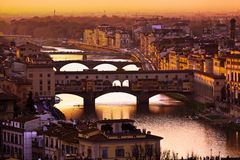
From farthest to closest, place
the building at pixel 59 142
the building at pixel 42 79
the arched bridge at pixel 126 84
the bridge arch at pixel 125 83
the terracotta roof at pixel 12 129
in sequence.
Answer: the bridge arch at pixel 125 83 → the arched bridge at pixel 126 84 → the building at pixel 42 79 → the terracotta roof at pixel 12 129 → the building at pixel 59 142

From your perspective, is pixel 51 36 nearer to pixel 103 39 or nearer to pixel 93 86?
pixel 103 39

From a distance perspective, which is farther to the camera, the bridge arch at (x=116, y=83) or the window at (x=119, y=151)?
the bridge arch at (x=116, y=83)

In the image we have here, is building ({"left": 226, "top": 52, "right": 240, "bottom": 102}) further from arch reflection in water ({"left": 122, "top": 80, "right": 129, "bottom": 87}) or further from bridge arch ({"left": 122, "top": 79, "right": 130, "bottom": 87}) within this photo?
arch reflection in water ({"left": 122, "top": 80, "right": 129, "bottom": 87})

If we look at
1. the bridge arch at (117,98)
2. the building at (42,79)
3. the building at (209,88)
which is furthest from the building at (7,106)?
the building at (209,88)

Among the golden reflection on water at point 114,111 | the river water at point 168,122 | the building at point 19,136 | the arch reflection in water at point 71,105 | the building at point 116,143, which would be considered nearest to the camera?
the building at point 116,143

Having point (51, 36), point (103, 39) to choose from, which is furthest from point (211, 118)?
point (51, 36)

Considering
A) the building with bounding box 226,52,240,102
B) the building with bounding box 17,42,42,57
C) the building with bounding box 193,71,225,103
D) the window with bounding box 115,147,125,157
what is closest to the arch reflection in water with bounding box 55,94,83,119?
the building with bounding box 193,71,225,103

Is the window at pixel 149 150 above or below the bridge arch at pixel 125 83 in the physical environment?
above

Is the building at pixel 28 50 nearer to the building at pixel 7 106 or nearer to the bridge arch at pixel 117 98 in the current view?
the bridge arch at pixel 117 98
